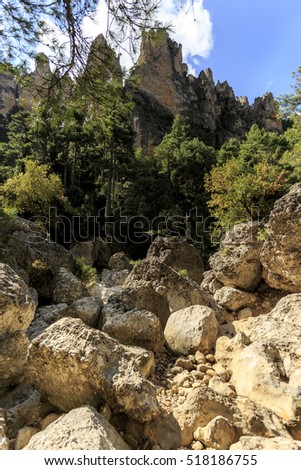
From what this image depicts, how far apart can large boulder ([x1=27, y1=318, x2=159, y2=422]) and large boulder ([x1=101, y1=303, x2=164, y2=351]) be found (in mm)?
2151

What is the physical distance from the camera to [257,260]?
9.17 metres

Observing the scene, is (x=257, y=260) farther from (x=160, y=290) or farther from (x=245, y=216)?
(x=245, y=216)

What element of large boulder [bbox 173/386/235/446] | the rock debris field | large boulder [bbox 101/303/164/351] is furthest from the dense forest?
large boulder [bbox 173/386/235/446]

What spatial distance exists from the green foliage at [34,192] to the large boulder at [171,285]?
1242 centimetres

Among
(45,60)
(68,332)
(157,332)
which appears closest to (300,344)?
(157,332)

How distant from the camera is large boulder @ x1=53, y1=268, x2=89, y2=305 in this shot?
9.22 metres

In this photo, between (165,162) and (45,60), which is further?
(165,162)

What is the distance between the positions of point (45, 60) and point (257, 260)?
299 inches

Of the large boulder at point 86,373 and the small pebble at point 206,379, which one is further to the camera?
the small pebble at point 206,379

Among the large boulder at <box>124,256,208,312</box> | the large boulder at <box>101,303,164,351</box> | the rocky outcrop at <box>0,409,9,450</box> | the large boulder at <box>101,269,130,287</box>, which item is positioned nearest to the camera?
the rocky outcrop at <box>0,409,9,450</box>

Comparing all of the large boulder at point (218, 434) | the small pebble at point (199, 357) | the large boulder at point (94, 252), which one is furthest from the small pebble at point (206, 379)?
the large boulder at point (94, 252)

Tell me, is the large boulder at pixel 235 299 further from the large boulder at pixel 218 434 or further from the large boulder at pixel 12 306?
the large boulder at pixel 12 306

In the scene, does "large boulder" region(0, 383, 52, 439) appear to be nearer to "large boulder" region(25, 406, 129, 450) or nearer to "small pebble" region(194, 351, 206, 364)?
"large boulder" region(25, 406, 129, 450)

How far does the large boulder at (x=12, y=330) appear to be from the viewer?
3768 mm
